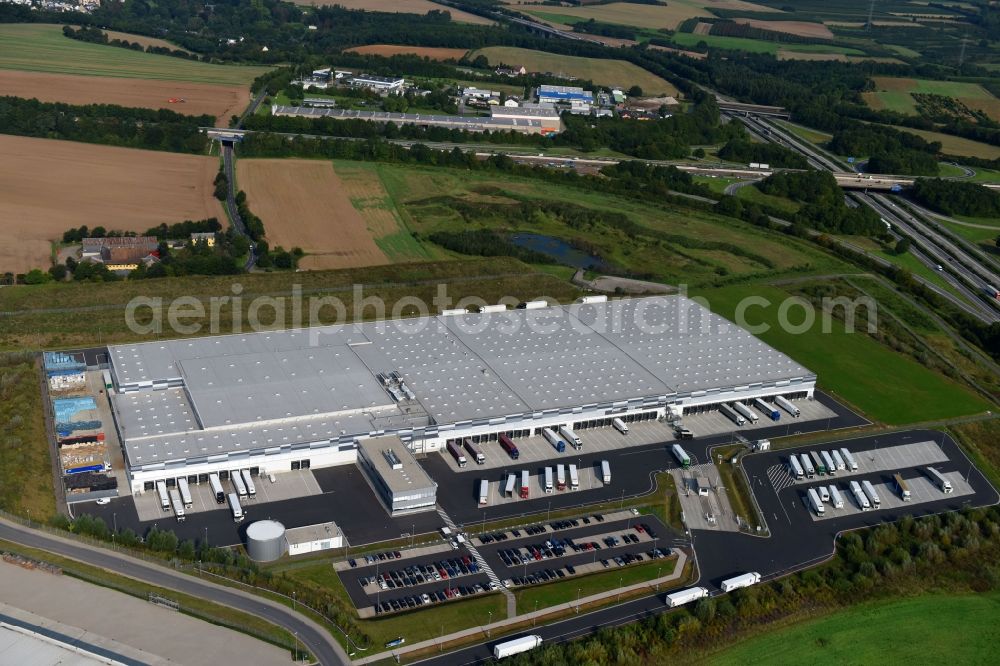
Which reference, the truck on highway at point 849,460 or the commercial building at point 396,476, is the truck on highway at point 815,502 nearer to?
the truck on highway at point 849,460

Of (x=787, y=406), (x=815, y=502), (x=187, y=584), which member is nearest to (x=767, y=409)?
(x=787, y=406)

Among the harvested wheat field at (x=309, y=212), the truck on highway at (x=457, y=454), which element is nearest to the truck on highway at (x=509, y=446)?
the truck on highway at (x=457, y=454)

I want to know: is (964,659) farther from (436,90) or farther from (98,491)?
(436,90)

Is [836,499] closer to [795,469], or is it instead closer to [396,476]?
[795,469]

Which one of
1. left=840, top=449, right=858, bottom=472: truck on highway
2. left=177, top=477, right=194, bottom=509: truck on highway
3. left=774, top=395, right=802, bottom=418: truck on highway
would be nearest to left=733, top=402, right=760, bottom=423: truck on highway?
left=774, top=395, right=802, bottom=418: truck on highway

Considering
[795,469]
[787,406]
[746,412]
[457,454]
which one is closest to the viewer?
[457,454]

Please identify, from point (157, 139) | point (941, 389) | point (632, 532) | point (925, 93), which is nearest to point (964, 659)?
point (632, 532)
